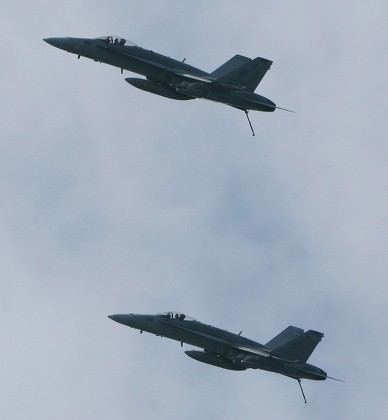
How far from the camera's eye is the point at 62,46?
7606 centimetres

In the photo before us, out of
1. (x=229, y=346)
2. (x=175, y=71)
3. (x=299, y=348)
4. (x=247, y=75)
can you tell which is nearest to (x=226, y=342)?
(x=229, y=346)

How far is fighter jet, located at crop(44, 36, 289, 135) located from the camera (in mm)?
74500

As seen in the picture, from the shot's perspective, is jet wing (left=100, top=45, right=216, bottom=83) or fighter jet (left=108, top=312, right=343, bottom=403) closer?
jet wing (left=100, top=45, right=216, bottom=83)

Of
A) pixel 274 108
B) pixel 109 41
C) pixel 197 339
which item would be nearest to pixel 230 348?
pixel 197 339

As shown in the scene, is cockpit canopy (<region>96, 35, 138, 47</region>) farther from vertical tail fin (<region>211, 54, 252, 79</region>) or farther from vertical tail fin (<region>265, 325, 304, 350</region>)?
vertical tail fin (<region>265, 325, 304, 350</region>)

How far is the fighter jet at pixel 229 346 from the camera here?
248 ft

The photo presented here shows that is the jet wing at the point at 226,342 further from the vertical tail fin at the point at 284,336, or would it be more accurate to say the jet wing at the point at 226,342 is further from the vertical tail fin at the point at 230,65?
the vertical tail fin at the point at 230,65

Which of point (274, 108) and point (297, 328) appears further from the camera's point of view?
point (297, 328)

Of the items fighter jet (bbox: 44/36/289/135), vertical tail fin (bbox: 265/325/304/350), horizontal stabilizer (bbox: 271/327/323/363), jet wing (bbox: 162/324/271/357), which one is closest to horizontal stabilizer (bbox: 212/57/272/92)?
fighter jet (bbox: 44/36/289/135)

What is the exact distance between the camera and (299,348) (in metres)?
76.0

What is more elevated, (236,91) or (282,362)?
(236,91)

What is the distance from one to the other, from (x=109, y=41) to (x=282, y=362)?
72.2 ft

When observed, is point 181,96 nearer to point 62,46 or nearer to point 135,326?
point 62,46

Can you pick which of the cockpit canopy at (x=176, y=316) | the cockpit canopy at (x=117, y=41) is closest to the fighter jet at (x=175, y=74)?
the cockpit canopy at (x=117, y=41)
